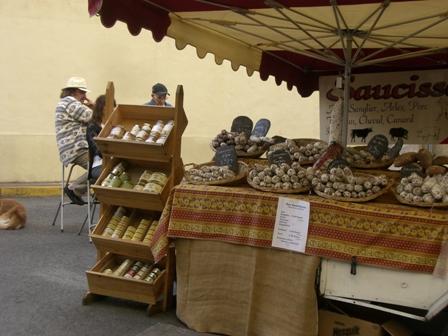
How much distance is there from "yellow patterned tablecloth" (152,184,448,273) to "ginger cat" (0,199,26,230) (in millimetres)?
3474

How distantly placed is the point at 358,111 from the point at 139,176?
9.36 ft

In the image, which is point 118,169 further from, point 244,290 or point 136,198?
point 244,290

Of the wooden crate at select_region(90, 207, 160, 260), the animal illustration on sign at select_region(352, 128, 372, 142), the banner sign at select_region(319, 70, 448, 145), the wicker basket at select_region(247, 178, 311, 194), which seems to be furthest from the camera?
the animal illustration on sign at select_region(352, 128, 372, 142)

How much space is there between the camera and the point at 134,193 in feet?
13.5

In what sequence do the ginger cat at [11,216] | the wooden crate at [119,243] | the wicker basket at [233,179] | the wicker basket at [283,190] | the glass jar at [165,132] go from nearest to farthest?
the wicker basket at [283,190]
the wicker basket at [233,179]
the glass jar at [165,132]
the wooden crate at [119,243]
the ginger cat at [11,216]

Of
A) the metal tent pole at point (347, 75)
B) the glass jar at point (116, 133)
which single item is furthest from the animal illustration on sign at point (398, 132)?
the glass jar at point (116, 133)

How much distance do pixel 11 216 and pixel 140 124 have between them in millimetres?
3126

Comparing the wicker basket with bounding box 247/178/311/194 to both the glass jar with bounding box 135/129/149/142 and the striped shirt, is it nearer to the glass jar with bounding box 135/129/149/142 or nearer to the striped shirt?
the glass jar with bounding box 135/129/149/142

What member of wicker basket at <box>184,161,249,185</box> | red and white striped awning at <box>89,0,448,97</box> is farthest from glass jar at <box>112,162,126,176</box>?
red and white striped awning at <box>89,0,448,97</box>

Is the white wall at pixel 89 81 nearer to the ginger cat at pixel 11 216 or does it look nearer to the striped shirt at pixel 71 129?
the ginger cat at pixel 11 216

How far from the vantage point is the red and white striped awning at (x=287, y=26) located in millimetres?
3914

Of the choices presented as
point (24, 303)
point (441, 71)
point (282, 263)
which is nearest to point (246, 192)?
point (282, 263)

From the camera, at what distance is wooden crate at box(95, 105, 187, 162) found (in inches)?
160

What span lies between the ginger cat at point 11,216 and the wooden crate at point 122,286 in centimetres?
287
